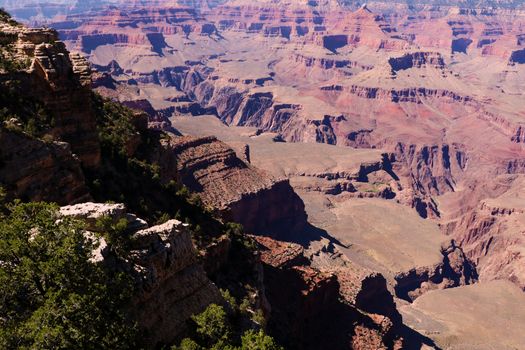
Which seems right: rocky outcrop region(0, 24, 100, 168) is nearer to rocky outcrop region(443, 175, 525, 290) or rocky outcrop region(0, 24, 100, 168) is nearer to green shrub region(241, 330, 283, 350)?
green shrub region(241, 330, 283, 350)

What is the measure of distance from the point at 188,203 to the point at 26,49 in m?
17.1

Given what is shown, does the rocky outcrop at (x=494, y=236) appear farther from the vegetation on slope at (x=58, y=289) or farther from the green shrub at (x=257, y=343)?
the vegetation on slope at (x=58, y=289)

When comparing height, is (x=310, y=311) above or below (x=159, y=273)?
below

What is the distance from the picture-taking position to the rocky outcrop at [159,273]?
21.4 m

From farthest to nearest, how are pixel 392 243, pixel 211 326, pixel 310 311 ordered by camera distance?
pixel 392 243
pixel 310 311
pixel 211 326

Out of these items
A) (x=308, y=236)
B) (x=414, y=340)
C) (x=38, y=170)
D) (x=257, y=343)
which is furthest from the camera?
(x=308, y=236)

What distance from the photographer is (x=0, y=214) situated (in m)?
20.6

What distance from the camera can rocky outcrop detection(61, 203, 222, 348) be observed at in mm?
21438

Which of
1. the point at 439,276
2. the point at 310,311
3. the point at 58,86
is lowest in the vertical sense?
→ the point at 439,276

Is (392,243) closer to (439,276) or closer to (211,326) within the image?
(439,276)

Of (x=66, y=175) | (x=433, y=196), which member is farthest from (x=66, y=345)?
(x=433, y=196)

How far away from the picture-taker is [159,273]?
76.1ft

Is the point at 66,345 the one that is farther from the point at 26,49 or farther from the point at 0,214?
the point at 26,49

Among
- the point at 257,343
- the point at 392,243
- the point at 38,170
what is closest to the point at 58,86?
the point at 38,170
